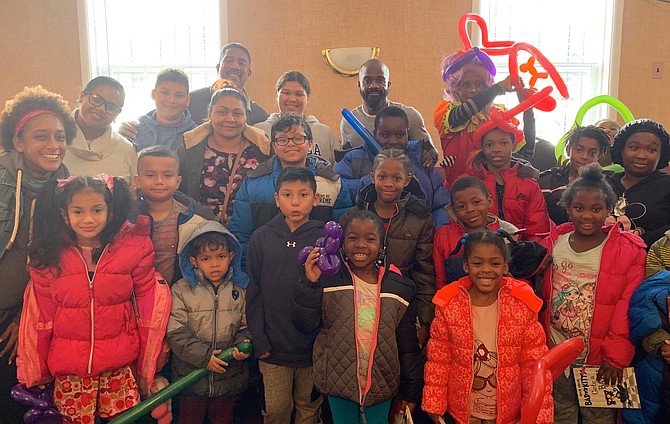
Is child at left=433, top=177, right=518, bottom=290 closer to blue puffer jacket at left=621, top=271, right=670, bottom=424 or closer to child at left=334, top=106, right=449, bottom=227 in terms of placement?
child at left=334, top=106, right=449, bottom=227

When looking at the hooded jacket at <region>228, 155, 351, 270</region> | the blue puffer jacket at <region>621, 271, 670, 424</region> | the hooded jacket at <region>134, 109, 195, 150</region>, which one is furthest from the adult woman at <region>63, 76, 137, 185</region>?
the blue puffer jacket at <region>621, 271, 670, 424</region>

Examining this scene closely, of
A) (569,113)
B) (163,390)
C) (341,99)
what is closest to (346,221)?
(163,390)

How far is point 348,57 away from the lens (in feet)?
15.8

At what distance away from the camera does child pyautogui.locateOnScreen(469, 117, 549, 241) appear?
2.46 meters

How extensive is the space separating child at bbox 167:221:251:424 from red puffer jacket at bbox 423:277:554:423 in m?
0.74

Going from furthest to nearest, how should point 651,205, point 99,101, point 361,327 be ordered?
point 99,101 < point 651,205 < point 361,327

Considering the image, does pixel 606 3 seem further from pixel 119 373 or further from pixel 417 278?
pixel 119 373

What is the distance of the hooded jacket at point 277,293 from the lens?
2.10m

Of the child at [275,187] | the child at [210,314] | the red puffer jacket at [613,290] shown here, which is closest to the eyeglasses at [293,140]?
the child at [275,187]

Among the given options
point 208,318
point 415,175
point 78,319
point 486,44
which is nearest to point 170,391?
point 208,318

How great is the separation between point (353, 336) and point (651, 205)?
145 centimetres

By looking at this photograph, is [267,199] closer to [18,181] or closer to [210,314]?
[210,314]

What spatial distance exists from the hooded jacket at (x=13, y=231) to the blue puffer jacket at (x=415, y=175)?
1339mm

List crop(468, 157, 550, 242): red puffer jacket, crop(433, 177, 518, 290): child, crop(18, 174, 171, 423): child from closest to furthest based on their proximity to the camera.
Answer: crop(18, 174, 171, 423): child, crop(433, 177, 518, 290): child, crop(468, 157, 550, 242): red puffer jacket
